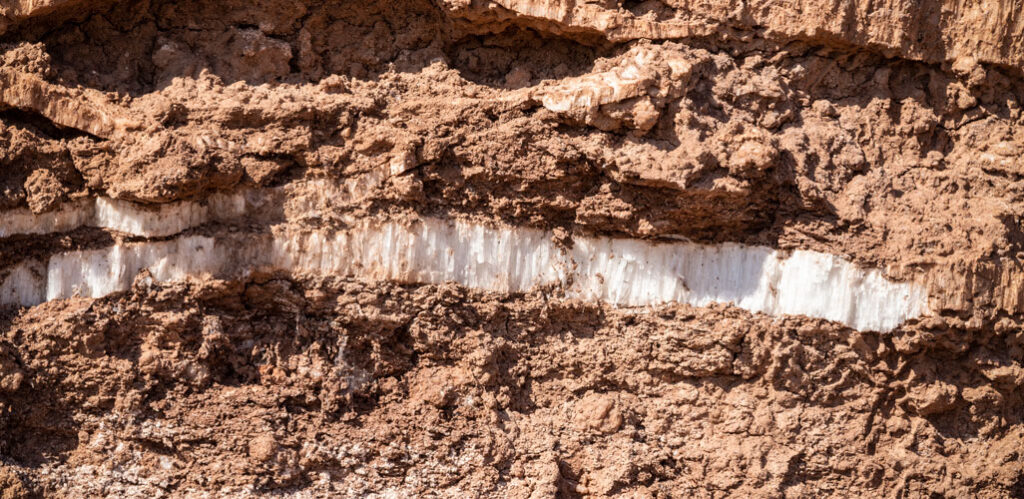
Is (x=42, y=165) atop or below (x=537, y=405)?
atop

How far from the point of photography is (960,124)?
3873 millimetres

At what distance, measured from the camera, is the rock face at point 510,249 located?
3.43 m

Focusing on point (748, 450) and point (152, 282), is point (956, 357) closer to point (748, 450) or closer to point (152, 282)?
point (748, 450)

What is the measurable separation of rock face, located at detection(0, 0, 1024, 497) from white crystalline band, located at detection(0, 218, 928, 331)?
1 centimetres

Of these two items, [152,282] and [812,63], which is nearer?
[152,282]

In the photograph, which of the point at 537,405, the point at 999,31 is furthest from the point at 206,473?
the point at 999,31

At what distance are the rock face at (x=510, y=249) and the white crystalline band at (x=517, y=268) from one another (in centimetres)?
1

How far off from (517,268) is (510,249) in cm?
8

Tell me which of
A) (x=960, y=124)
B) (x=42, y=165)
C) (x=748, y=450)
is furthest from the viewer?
(x=960, y=124)

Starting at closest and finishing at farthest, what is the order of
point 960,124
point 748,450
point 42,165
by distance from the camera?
point 42,165 < point 748,450 < point 960,124

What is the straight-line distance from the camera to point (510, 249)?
3674 mm

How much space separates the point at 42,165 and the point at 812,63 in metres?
3.04

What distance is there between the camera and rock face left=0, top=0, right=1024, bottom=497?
3.43 m

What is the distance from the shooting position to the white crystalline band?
11.4ft
